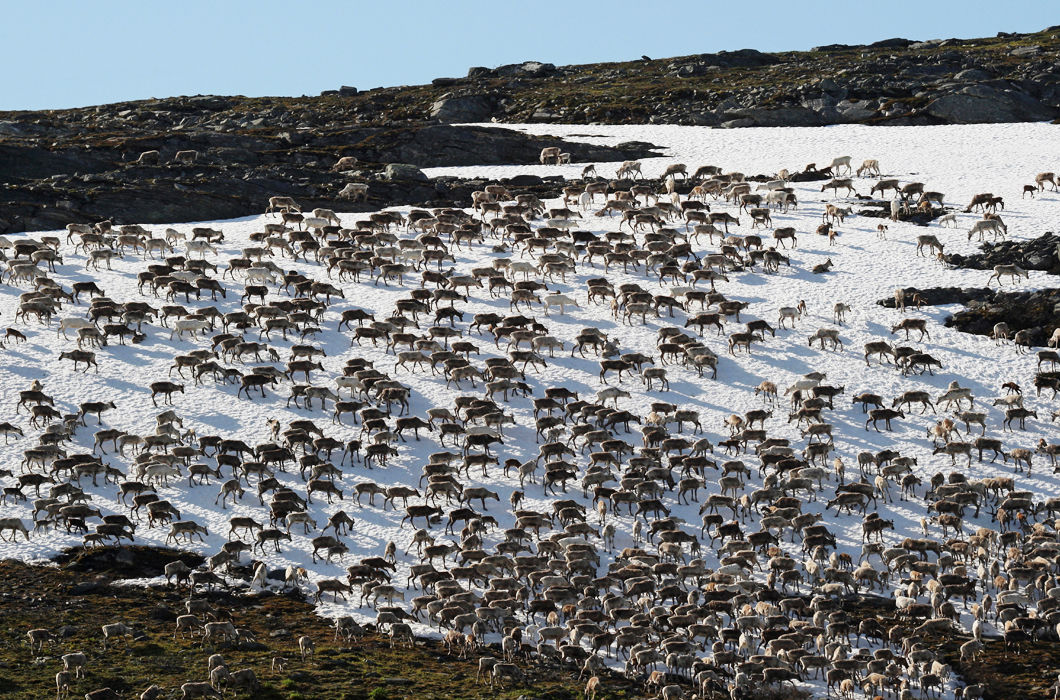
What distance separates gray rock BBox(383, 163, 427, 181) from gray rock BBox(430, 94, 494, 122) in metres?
27.2

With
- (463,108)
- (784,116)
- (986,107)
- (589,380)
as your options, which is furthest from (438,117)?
(589,380)

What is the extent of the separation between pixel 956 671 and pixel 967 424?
47.8 feet

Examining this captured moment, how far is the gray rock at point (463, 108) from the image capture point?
350ft

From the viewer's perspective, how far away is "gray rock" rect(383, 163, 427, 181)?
257 feet

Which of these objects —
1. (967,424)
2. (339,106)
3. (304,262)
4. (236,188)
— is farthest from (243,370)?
(339,106)

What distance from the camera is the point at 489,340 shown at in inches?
1893

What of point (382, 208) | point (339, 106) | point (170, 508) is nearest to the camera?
point (170, 508)

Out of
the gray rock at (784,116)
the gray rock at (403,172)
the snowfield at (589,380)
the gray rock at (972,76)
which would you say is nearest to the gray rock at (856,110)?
the gray rock at (784,116)

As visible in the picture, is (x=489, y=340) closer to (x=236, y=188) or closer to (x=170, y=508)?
(x=170, y=508)

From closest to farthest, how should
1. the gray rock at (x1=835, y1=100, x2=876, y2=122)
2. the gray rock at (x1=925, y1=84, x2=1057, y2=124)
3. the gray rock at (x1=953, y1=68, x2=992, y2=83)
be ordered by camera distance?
the gray rock at (x1=925, y1=84, x2=1057, y2=124), the gray rock at (x1=835, y1=100, x2=876, y2=122), the gray rock at (x1=953, y1=68, x2=992, y2=83)

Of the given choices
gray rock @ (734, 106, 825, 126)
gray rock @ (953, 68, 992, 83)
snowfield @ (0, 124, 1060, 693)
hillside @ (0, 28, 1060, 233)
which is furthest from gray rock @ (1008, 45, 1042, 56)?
snowfield @ (0, 124, 1060, 693)

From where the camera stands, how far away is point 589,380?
4453 centimetres

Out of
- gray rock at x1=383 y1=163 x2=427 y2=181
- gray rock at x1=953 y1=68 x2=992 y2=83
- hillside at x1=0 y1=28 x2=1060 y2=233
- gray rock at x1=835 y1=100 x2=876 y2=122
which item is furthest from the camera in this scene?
gray rock at x1=953 y1=68 x2=992 y2=83

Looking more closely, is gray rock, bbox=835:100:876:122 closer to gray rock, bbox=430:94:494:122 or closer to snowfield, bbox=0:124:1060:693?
snowfield, bbox=0:124:1060:693
